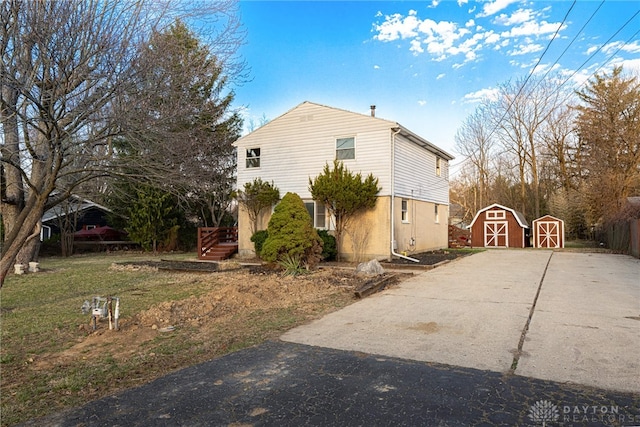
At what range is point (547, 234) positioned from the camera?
2764 centimetres

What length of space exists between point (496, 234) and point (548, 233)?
3258 mm

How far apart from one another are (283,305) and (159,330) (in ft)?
7.80

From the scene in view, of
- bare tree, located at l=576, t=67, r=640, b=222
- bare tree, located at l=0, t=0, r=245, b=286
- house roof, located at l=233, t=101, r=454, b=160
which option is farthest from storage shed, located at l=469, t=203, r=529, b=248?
bare tree, located at l=0, t=0, r=245, b=286

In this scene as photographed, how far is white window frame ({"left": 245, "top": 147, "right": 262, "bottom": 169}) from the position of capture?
680 inches

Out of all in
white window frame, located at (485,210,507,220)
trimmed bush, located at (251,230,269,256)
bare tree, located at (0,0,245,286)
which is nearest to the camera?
bare tree, located at (0,0,245,286)

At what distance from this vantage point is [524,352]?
465 centimetres

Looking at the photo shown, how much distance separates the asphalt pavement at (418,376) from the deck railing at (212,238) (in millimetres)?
12060

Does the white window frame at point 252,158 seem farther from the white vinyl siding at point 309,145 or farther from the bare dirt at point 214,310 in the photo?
the bare dirt at point 214,310

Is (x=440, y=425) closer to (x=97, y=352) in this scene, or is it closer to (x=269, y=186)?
(x=97, y=352)

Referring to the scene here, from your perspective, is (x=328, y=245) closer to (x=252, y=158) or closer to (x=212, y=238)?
(x=252, y=158)

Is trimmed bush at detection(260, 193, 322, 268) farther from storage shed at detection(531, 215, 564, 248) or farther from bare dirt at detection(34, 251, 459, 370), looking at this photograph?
storage shed at detection(531, 215, 564, 248)

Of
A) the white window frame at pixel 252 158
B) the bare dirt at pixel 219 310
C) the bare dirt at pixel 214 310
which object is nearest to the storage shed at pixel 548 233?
the white window frame at pixel 252 158

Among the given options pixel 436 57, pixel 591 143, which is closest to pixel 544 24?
pixel 436 57

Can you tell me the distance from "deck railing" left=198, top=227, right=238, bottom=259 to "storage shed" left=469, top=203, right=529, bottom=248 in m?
18.1
